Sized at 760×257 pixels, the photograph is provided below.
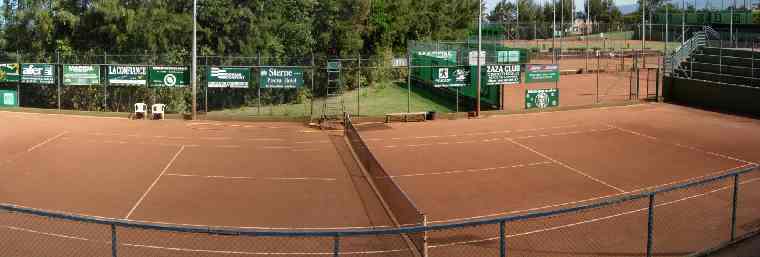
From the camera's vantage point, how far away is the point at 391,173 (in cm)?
2266

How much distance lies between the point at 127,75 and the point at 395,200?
2458 cm

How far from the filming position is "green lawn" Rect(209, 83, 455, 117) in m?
40.1

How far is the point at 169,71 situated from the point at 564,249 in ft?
88.1

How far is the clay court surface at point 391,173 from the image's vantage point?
1529 centimetres

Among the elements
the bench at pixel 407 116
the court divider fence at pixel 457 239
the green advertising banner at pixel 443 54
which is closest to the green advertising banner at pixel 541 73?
the bench at pixel 407 116

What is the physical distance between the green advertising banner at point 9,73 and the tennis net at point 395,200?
21.7m

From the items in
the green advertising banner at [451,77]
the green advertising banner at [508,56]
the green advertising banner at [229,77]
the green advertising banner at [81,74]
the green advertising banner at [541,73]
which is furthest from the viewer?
the green advertising banner at [508,56]

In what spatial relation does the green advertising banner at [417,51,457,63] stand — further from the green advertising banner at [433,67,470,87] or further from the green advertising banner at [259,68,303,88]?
the green advertising banner at [259,68,303,88]

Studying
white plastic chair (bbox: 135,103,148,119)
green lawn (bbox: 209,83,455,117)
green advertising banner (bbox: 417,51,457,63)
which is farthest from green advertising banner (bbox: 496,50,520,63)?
white plastic chair (bbox: 135,103,148,119)

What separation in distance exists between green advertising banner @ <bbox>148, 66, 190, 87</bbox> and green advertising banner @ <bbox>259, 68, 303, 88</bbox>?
3.72m

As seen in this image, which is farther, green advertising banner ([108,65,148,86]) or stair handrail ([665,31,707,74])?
stair handrail ([665,31,707,74])

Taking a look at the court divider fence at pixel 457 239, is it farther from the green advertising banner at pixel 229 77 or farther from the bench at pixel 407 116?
the green advertising banner at pixel 229 77

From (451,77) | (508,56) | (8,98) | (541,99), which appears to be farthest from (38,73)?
(508,56)

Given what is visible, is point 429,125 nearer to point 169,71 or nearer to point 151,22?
point 169,71
